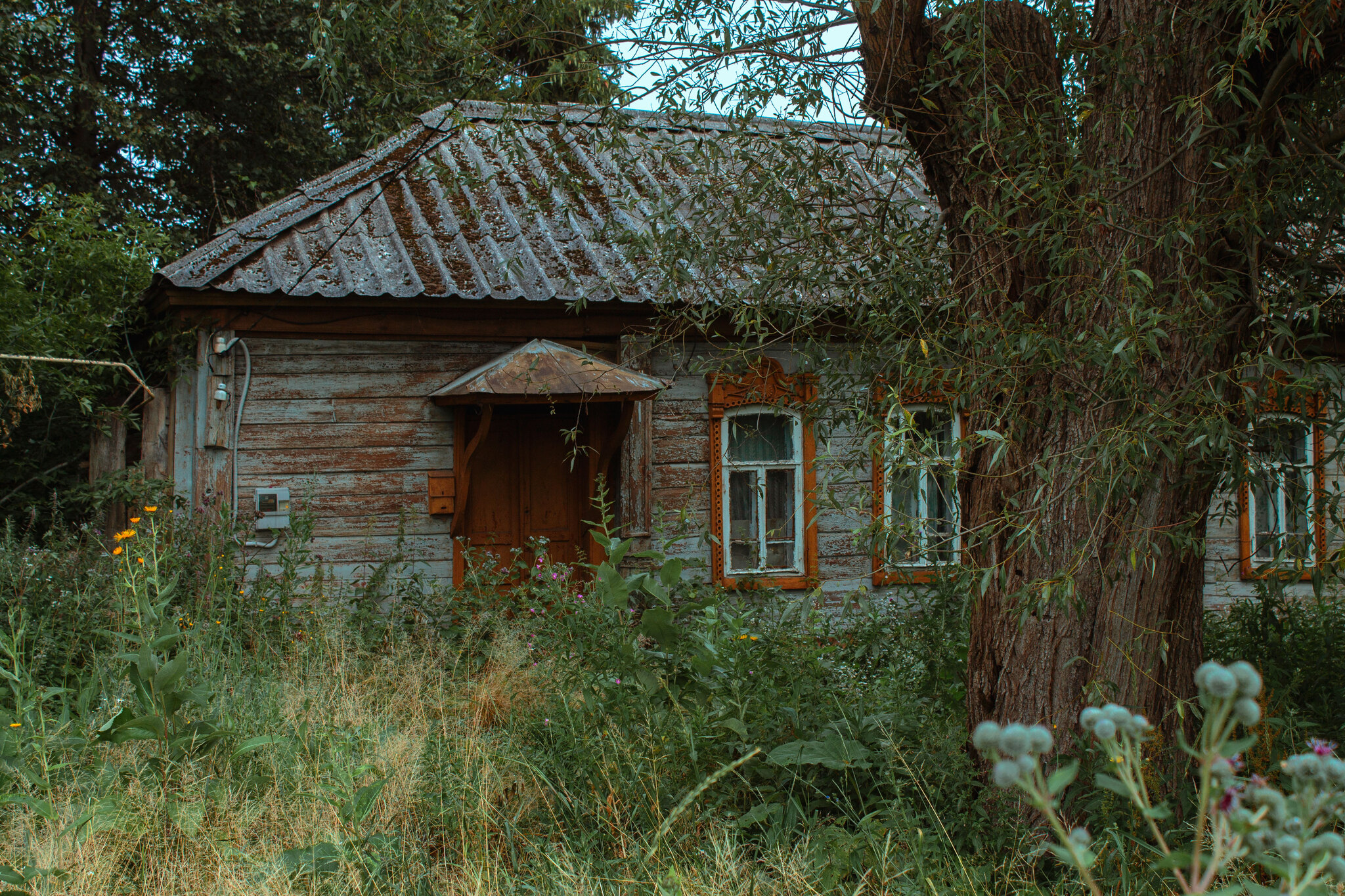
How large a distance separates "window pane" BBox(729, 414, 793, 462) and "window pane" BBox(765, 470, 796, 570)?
0.15 meters

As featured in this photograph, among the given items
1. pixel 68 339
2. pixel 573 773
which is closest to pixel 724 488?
pixel 573 773

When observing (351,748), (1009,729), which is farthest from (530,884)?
(1009,729)

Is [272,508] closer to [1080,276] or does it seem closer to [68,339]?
[68,339]

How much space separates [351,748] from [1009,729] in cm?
349

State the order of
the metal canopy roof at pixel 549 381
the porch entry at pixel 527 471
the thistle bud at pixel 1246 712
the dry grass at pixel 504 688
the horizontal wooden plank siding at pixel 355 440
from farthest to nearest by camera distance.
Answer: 1. the porch entry at pixel 527 471
2. the horizontal wooden plank siding at pixel 355 440
3. the metal canopy roof at pixel 549 381
4. the dry grass at pixel 504 688
5. the thistle bud at pixel 1246 712

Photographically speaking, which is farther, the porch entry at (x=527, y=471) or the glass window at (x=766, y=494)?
the glass window at (x=766, y=494)

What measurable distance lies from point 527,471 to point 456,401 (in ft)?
3.27

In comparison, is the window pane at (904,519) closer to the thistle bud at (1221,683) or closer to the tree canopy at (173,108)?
the thistle bud at (1221,683)

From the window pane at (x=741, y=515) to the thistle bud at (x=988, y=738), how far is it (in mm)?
6516

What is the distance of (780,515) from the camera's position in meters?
7.73

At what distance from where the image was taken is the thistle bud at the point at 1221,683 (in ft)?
3.28

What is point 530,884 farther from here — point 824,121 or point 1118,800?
point 824,121

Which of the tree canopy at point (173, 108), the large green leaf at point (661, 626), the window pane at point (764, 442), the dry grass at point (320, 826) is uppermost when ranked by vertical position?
the tree canopy at point (173, 108)

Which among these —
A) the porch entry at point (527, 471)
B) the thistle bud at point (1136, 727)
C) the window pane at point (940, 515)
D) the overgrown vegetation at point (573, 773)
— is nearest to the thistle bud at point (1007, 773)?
the thistle bud at point (1136, 727)
